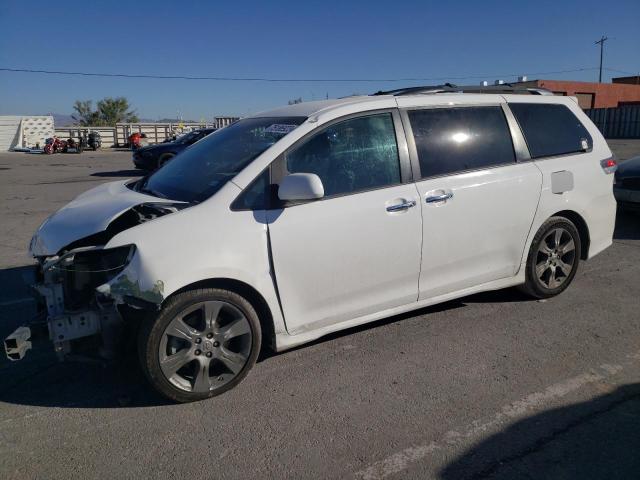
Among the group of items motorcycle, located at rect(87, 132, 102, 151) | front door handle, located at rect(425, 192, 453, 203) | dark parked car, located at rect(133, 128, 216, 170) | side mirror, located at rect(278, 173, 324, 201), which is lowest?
front door handle, located at rect(425, 192, 453, 203)

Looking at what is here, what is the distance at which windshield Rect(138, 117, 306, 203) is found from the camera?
3.68m

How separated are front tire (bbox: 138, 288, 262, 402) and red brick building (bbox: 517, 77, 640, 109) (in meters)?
41.1

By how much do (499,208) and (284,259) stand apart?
191 centimetres

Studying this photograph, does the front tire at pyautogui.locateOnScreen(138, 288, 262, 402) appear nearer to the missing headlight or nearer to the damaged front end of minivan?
the damaged front end of minivan

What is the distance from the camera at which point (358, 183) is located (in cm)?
378

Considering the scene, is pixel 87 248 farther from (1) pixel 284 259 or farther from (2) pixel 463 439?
(2) pixel 463 439

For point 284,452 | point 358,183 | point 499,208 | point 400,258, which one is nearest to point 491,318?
point 499,208

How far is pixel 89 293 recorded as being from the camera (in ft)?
11.2

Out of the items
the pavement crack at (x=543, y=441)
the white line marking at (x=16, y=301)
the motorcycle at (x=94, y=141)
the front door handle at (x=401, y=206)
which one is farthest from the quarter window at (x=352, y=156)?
the motorcycle at (x=94, y=141)

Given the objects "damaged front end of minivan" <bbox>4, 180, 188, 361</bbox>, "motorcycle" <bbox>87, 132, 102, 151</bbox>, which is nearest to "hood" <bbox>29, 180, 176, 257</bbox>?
"damaged front end of minivan" <bbox>4, 180, 188, 361</bbox>

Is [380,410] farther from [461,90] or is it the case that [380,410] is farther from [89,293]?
[461,90]

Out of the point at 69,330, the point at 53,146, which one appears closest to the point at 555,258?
the point at 69,330

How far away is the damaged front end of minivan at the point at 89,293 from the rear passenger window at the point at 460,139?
6.06 feet

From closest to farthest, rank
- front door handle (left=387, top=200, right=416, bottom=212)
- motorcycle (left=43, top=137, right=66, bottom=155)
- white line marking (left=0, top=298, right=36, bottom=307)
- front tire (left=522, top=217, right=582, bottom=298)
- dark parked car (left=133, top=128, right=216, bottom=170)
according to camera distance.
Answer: front door handle (left=387, top=200, right=416, bottom=212)
front tire (left=522, top=217, right=582, bottom=298)
white line marking (left=0, top=298, right=36, bottom=307)
dark parked car (left=133, top=128, right=216, bottom=170)
motorcycle (left=43, top=137, right=66, bottom=155)
